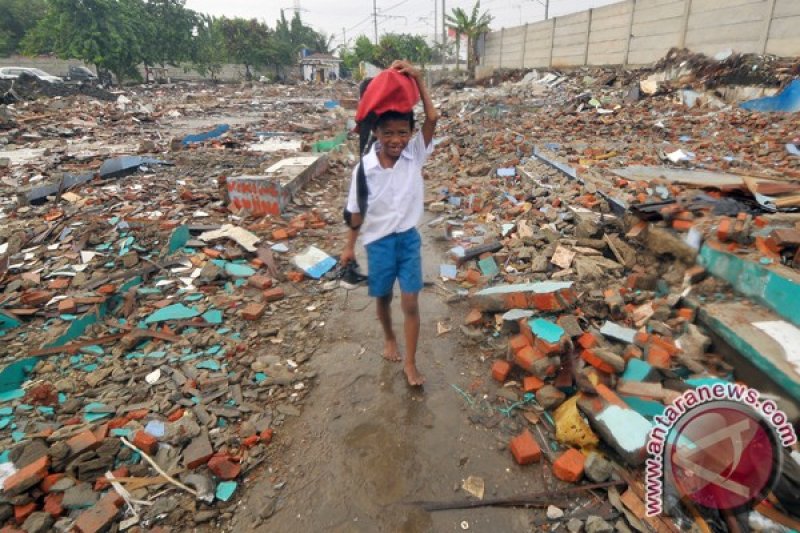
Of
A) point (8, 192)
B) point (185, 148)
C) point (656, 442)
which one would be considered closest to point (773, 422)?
point (656, 442)

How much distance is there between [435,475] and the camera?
6.67ft

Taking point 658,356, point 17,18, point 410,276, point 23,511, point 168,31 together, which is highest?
point 17,18

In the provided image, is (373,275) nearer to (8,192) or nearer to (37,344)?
(37,344)

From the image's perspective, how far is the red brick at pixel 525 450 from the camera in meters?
2.05

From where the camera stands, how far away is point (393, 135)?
2.27 meters

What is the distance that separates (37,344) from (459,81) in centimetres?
2820

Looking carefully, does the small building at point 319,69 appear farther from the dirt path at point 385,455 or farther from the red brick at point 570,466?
the red brick at point 570,466

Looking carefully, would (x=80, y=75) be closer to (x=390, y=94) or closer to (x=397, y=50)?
(x=397, y=50)

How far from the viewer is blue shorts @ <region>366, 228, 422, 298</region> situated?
2.51 meters

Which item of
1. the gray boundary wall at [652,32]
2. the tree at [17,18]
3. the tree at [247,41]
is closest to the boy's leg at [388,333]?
the gray boundary wall at [652,32]

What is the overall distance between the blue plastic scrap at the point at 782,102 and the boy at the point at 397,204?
10.3 metres

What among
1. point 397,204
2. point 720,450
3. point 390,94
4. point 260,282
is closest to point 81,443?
point 260,282

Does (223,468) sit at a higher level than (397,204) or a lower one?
lower

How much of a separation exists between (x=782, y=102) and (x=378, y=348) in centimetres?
1089
